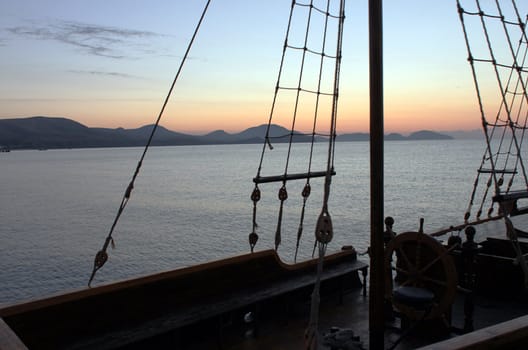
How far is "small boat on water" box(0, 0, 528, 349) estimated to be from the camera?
3.85 metres

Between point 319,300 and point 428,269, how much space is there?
149 cm

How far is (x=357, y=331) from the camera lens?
206 inches

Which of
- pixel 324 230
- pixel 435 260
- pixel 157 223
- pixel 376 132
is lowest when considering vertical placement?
pixel 157 223

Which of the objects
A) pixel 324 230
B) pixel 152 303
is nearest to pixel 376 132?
pixel 324 230

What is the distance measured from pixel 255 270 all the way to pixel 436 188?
55.1m

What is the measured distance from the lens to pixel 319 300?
12.9 ft

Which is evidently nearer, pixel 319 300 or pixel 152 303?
pixel 319 300

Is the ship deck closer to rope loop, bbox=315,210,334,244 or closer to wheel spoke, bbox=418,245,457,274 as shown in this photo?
wheel spoke, bbox=418,245,457,274

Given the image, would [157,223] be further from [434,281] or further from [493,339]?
[493,339]

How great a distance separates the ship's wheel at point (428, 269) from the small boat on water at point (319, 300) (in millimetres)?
11

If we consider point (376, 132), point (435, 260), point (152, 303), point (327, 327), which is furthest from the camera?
point (327, 327)

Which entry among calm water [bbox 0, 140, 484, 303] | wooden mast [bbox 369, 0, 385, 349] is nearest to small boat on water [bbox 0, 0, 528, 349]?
wooden mast [bbox 369, 0, 385, 349]

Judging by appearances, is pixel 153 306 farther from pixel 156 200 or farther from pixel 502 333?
pixel 156 200

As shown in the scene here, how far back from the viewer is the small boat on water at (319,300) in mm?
3854
